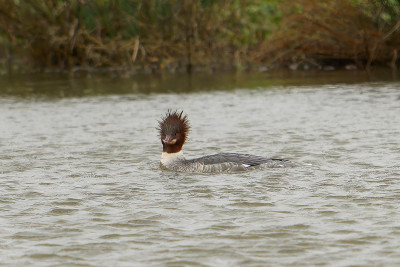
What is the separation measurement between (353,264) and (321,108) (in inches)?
513

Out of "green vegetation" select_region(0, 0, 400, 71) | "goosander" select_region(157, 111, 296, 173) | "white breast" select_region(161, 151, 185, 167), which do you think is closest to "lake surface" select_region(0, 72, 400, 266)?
"goosander" select_region(157, 111, 296, 173)

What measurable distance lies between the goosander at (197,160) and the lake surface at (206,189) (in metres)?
0.16

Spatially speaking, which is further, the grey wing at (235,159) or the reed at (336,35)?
the reed at (336,35)

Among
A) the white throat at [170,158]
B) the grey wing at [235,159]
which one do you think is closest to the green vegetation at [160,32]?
the white throat at [170,158]

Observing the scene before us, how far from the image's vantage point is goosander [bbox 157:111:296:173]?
11.1m

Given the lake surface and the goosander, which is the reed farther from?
the goosander

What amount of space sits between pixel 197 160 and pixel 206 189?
54.0 inches

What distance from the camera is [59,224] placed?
832cm

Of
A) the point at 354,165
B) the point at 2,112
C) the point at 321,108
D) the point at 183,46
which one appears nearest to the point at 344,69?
the point at 183,46

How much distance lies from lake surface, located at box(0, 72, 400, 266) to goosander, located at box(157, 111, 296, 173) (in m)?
0.16

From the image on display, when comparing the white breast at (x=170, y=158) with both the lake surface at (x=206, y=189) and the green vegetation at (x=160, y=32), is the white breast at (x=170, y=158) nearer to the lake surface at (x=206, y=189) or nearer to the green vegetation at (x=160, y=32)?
the lake surface at (x=206, y=189)

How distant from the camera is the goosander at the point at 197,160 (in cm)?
1112

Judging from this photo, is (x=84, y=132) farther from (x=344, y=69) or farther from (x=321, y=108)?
(x=344, y=69)

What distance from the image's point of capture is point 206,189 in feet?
32.9
